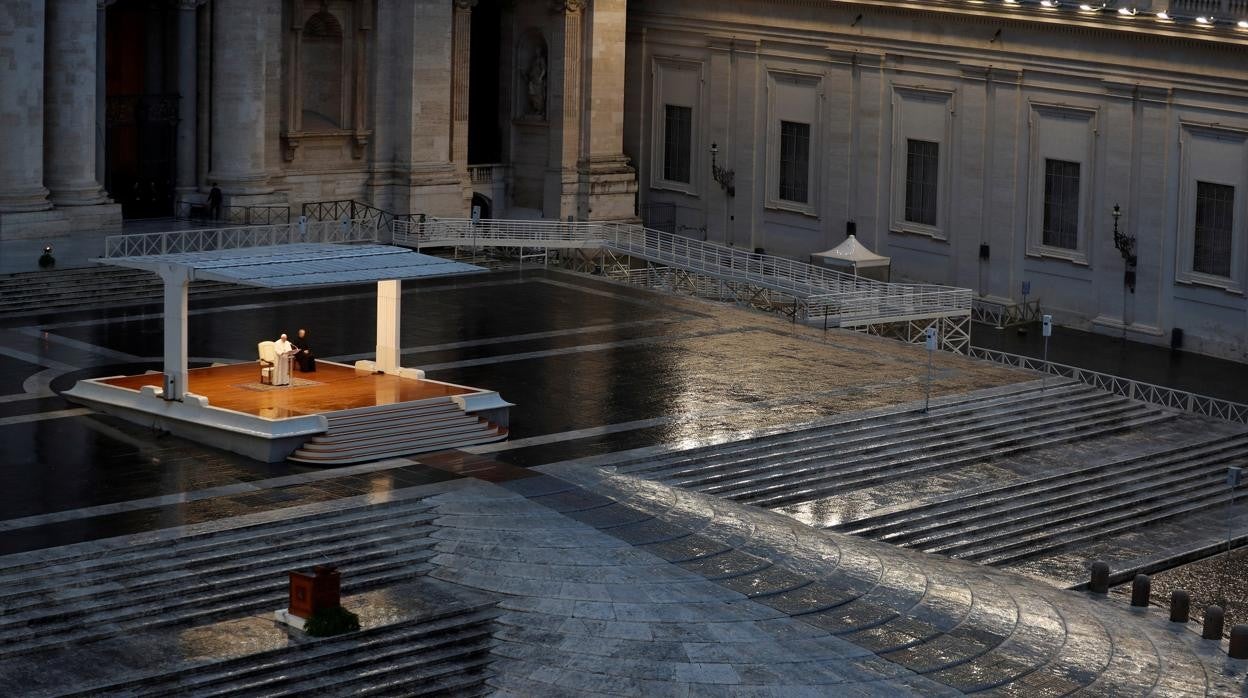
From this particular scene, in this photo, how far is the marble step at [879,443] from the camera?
1475 inches

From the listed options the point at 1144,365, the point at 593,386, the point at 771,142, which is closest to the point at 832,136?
the point at 771,142

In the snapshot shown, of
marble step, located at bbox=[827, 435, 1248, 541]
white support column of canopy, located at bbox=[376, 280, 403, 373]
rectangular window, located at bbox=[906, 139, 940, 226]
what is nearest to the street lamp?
rectangular window, located at bbox=[906, 139, 940, 226]

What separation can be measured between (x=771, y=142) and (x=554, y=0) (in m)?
7.56

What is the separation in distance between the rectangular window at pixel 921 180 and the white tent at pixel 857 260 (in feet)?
9.07

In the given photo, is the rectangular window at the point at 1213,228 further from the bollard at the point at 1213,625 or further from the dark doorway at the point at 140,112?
the dark doorway at the point at 140,112

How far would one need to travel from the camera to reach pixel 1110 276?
53625 millimetres

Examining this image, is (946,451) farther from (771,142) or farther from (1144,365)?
(771,142)

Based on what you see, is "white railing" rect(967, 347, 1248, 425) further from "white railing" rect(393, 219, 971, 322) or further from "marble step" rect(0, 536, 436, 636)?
"marble step" rect(0, 536, 436, 636)

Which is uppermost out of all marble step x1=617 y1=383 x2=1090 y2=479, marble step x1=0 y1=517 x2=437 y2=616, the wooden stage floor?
the wooden stage floor

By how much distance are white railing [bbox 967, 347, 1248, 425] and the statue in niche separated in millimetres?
20513

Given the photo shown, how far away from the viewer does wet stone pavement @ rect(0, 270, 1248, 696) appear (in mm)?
27531

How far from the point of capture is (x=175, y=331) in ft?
122

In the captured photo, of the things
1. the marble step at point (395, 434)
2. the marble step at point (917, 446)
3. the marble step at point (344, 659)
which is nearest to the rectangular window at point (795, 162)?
the marble step at point (917, 446)

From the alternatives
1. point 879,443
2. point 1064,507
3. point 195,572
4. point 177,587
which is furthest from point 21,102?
point 1064,507
